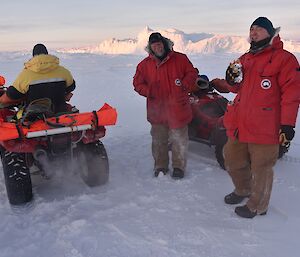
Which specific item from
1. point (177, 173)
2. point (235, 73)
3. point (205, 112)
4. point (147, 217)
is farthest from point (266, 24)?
point (205, 112)

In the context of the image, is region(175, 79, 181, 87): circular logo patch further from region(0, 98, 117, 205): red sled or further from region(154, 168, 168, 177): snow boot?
region(154, 168, 168, 177): snow boot

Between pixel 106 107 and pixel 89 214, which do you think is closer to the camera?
pixel 89 214

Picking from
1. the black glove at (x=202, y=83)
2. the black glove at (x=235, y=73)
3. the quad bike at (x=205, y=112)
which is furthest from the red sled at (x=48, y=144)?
the black glove at (x=202, y=83)

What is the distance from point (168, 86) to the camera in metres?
4.84

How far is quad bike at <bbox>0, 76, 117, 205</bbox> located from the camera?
3971 mm

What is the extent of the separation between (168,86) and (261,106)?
1.59m

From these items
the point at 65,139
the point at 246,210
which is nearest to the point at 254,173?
the point at 246,210

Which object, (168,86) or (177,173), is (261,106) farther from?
(177,173)

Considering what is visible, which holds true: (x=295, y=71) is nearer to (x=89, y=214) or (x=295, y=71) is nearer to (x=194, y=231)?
(x=194, y=231)

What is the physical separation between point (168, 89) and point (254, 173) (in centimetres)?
164

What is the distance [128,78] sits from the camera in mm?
13586

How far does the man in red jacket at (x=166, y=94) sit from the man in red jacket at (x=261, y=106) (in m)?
1.10

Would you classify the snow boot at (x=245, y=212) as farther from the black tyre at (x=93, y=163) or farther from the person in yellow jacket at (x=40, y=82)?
the person in yellow jacket at (x=40, y=82)

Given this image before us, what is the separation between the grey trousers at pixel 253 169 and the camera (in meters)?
3.60
